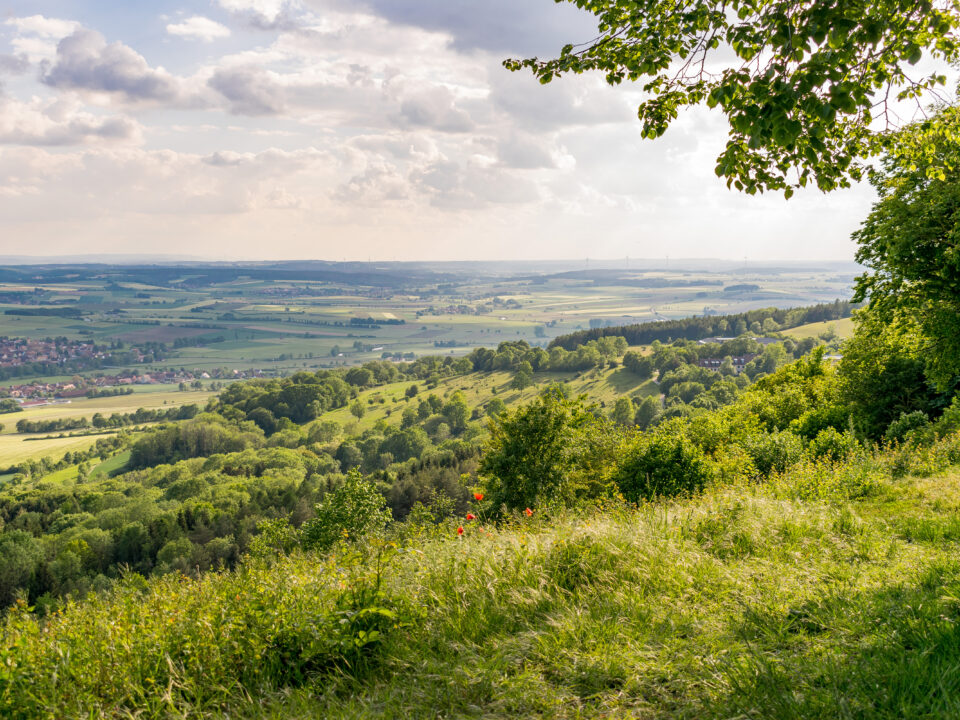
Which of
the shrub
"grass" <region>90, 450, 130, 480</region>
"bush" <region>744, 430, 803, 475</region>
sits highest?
the shrub

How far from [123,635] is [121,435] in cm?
18159

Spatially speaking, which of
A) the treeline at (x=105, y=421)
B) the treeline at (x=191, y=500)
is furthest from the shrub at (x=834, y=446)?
the treeline at (x=105, y=421)

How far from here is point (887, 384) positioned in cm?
2633

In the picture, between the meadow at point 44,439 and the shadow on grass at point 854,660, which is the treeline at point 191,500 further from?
the shadow on grass at point 854,660

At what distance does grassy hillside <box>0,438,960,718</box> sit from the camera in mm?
3566

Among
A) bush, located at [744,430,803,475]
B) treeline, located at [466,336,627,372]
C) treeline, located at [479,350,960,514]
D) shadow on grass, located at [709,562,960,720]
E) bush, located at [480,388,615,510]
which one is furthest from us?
treeline, located at [466,336,627,372]

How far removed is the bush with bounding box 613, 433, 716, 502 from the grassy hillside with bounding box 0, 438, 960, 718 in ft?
33.1

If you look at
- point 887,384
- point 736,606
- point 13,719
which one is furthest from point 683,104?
→ point 887,384

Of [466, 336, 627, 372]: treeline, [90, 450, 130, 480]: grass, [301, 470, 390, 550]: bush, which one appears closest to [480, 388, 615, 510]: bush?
[301, 470, 390, 550]: bush

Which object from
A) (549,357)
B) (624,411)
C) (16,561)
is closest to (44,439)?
(16,561)

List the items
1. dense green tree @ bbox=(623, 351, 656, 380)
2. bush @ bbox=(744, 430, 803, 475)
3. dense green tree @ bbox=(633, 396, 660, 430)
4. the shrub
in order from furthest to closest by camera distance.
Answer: dense green tree @ bbox=(623, 351, 656, 380)
dense green tree @ bbox=(633, 396, 660, 430)
bush @ bbox=(744, 430, 803, 475)
the shrub

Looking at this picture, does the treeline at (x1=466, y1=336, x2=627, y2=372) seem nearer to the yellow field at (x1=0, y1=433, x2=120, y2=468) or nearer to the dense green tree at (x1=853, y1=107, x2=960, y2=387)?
the yellow field at (x1=0, y1=433, x2=120, y2=468)

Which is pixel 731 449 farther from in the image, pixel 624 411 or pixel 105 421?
pixel 105 421

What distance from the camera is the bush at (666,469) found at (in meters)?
16.3
